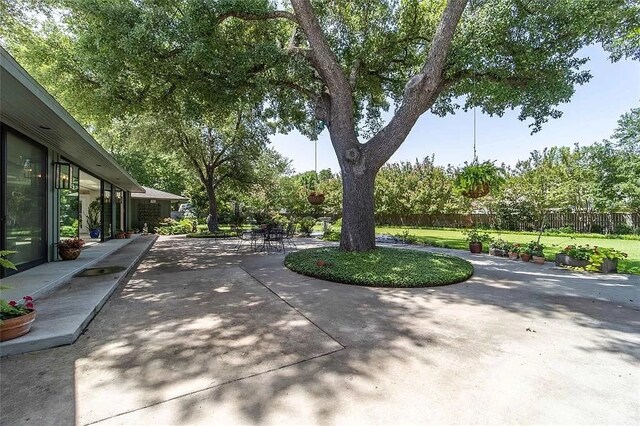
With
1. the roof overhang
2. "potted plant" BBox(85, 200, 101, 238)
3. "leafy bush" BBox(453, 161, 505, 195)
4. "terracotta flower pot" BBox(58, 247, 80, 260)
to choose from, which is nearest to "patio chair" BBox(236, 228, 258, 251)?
"terracotta flower pot" BBox(58, 247, 80, 260)

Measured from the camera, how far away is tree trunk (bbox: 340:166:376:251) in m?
7.46

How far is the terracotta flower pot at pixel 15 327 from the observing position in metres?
2.88

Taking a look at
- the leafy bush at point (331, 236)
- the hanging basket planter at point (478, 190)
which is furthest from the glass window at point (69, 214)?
the hanging basket planter at point (478, 190)

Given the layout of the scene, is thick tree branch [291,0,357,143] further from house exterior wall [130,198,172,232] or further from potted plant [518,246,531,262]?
house exterior wall [130,198,172,232]

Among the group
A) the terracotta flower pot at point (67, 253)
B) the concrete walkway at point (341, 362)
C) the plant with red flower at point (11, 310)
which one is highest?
the terracotta flower pot at point (67, 253)

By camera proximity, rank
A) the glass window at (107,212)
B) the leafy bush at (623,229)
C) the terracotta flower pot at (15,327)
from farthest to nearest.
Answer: the leafy bush at (623,229), the glass window at (107,212), the terracotta flower pot at (15,327)

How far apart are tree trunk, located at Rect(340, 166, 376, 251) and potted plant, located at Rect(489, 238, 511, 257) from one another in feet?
13.7

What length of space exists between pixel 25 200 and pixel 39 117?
2.17 meters

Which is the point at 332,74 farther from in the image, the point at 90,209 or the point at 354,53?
the point at 90,209

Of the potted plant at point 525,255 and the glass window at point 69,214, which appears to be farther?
the glass window at point 69,214

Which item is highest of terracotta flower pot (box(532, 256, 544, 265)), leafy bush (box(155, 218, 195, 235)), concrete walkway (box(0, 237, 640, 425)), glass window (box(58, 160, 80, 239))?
glass window (box(58, 160, 80, 239))

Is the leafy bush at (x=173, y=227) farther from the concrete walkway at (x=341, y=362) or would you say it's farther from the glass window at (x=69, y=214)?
the concrete walkway at (x=341, y=362)

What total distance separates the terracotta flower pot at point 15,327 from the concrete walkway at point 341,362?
30 centimetres

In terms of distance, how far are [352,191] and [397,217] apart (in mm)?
16618
